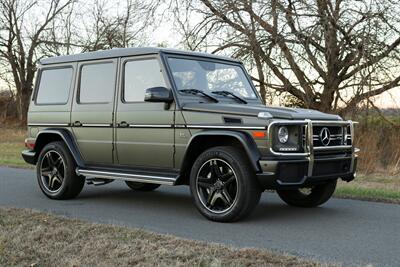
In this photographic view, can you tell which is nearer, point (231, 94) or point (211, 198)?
point (211, 198)

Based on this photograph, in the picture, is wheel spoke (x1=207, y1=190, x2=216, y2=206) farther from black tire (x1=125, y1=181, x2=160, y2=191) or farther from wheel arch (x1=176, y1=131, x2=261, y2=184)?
black tire (x1=125, y1=181, x2=160, y2=191)

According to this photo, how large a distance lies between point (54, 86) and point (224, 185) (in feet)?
12.1

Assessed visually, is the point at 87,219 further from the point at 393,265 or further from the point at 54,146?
the point at 393,265

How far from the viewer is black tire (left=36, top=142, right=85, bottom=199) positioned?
28.1 feet

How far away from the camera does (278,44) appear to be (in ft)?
49.5

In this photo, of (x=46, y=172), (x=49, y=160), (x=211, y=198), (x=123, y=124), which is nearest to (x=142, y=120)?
Result: (x=123, y=124)

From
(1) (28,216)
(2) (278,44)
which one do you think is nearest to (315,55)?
(2) (278,44)

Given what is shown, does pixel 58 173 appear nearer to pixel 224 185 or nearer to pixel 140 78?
pixel 140 78

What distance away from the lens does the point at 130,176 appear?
762cm

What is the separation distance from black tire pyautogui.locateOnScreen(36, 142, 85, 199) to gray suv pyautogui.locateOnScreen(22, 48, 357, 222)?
16mm

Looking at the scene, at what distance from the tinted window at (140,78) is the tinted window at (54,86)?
51.0 inches

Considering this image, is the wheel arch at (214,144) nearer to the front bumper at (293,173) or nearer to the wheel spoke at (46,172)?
the front bumper at (293,173)

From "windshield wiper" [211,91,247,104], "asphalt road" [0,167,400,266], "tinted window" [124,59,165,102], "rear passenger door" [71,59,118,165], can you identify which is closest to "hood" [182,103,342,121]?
"windshield wiper" [211,91,247,104]

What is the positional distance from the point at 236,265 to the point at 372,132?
10248 millimetres
